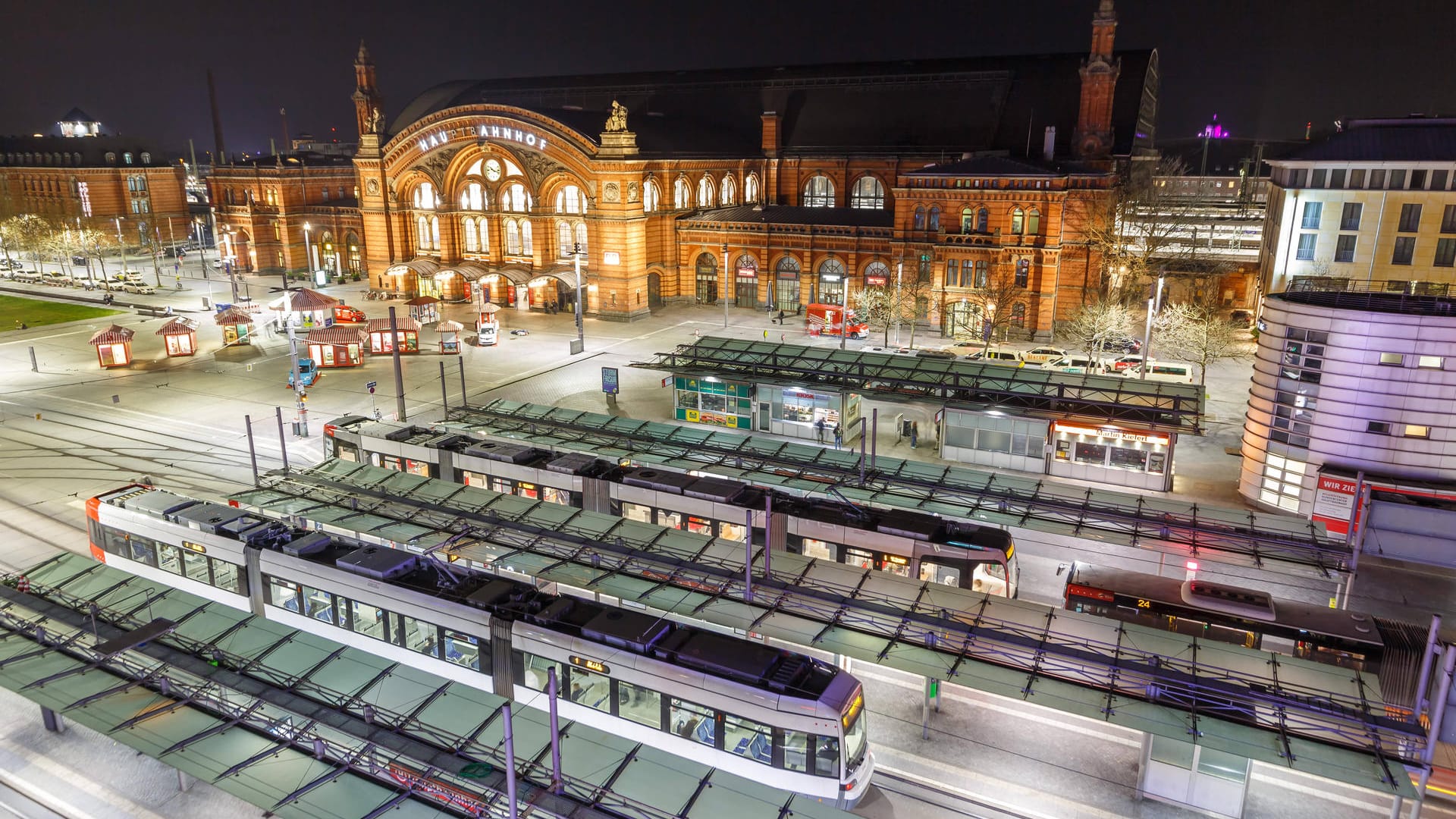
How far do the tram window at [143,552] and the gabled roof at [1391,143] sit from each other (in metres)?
61.4

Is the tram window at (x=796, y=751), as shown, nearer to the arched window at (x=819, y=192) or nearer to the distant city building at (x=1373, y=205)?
the distant city building at (x=1373, y=205)

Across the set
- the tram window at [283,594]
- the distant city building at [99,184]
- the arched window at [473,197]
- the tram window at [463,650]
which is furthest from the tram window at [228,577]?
the distant city building at [99,184]

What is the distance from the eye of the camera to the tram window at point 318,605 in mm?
20516

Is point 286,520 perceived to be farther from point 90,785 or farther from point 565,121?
point 565,121

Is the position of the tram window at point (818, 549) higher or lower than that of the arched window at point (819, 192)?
lower

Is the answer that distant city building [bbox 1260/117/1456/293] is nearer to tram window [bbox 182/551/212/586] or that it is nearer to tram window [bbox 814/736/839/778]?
tram window [bbox 814/736/839/778]

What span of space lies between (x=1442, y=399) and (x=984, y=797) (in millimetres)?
21974

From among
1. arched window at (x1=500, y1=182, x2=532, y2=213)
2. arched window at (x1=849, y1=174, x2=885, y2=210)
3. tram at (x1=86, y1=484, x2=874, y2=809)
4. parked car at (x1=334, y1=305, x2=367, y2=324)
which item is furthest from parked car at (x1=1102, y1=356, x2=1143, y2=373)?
parked car at (x1=334, y1=305, x2=367, y2=324)

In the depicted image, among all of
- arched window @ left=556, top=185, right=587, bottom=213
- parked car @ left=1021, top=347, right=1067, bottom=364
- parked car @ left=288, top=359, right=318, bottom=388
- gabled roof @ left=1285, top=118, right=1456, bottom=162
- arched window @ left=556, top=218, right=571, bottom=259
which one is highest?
gabled roof @ left=1285, top=118, right=1456, bottom=162

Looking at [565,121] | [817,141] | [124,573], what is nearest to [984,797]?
[124,573]

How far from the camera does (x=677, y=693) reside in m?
16.4

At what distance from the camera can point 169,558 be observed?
76.6 ft

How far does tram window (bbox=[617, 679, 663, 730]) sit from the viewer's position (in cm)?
1683

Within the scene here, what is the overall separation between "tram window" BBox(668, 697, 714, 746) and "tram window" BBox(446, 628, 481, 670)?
4.78 m
